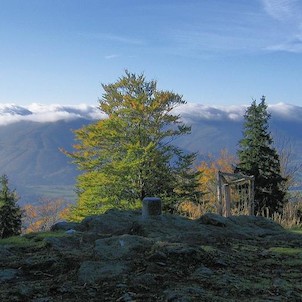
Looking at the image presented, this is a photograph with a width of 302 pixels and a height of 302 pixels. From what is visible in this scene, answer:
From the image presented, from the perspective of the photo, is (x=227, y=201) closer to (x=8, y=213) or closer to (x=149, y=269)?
(x=149, y=269)

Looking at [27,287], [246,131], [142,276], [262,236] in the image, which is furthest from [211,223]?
[246,131]

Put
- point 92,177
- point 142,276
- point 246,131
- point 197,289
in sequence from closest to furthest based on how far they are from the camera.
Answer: point 197,289 < point 142,276 < point 92,177 < point 246,131

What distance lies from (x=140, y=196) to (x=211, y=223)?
1981 centimetres

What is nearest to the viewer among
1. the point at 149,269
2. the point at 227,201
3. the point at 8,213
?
the point at 149,269

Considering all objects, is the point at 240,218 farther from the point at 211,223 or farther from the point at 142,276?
the point at 142,276

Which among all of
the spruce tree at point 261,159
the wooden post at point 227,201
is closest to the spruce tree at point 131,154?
the spruce tree at point 261,159

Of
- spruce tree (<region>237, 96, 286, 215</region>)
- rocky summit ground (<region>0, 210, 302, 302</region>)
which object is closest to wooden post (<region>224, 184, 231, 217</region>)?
rocky summit ground (<region>0, 210, 302, 302</region>)

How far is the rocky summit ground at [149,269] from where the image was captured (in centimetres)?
401

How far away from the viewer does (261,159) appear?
3231cm

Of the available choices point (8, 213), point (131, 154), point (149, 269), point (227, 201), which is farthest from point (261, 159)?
point (149, 269)

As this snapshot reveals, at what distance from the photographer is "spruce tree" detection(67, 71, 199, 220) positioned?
26469mm

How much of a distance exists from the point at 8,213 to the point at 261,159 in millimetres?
23566

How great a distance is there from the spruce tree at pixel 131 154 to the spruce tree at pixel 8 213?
12046 mm

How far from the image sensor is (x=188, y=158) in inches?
1117
